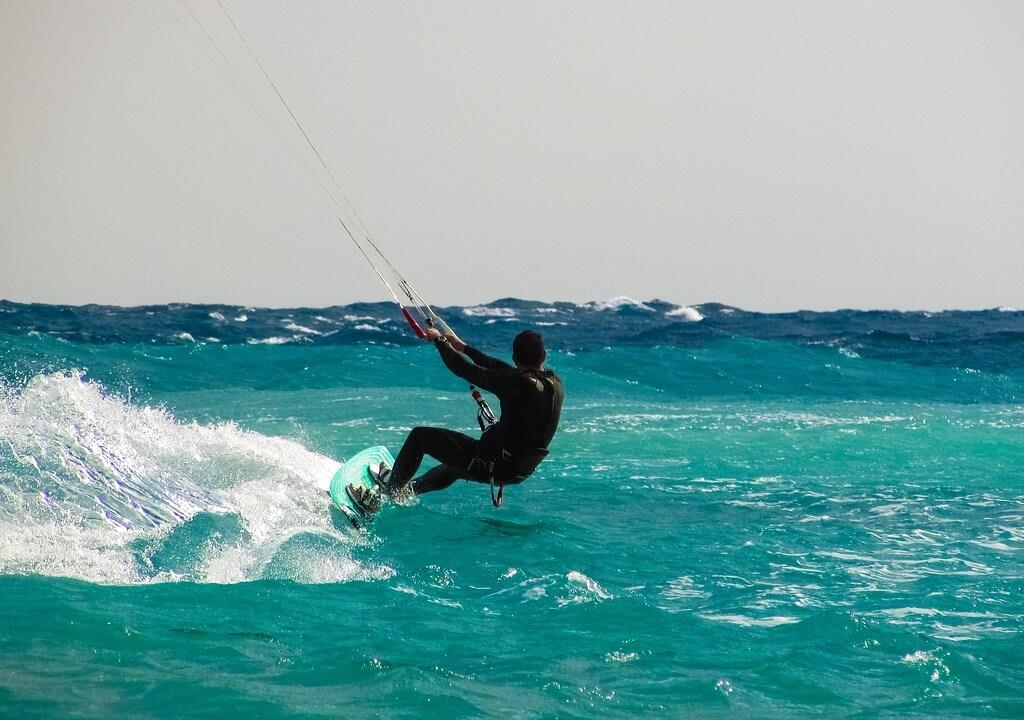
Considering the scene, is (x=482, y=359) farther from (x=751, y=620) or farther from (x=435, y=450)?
(x=751, y=620)

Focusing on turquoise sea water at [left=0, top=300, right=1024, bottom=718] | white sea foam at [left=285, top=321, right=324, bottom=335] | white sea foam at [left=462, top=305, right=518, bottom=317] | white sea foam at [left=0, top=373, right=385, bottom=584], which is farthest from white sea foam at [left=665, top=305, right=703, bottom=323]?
white sea foam at [left=0, top=373, right=385, bottom=584]

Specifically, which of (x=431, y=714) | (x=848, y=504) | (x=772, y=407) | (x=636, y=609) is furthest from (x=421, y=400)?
(x=431, y=714)

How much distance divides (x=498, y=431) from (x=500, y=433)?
21 millimetres

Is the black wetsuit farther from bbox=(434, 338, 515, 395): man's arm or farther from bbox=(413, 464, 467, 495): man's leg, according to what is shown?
bbox=(413, 464, 467, 495): man's leg

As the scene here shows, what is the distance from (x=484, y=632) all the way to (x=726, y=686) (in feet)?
4.29

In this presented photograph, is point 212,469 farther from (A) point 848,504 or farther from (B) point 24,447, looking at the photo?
(A) point 848,504

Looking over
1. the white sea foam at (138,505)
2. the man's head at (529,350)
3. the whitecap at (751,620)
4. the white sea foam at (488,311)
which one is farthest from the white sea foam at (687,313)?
the whitecap at (751,620)

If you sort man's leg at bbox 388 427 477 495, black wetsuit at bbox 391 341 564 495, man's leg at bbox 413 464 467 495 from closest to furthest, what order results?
1. black wetsuit at bbox 391 341 564 495
2. man's leg at bbox 388 427 477 495
3. man's leg at bbox 413 464 467 495

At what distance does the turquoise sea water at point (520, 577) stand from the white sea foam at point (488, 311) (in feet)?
64.3

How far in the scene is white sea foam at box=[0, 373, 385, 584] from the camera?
6.52 meters

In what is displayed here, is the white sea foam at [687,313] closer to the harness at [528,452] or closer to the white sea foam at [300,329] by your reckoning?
the white sea foam at [300,329]

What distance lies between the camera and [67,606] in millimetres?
5512

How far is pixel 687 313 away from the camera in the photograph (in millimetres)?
37469

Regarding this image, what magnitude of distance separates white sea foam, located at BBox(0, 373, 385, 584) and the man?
2.22ft
